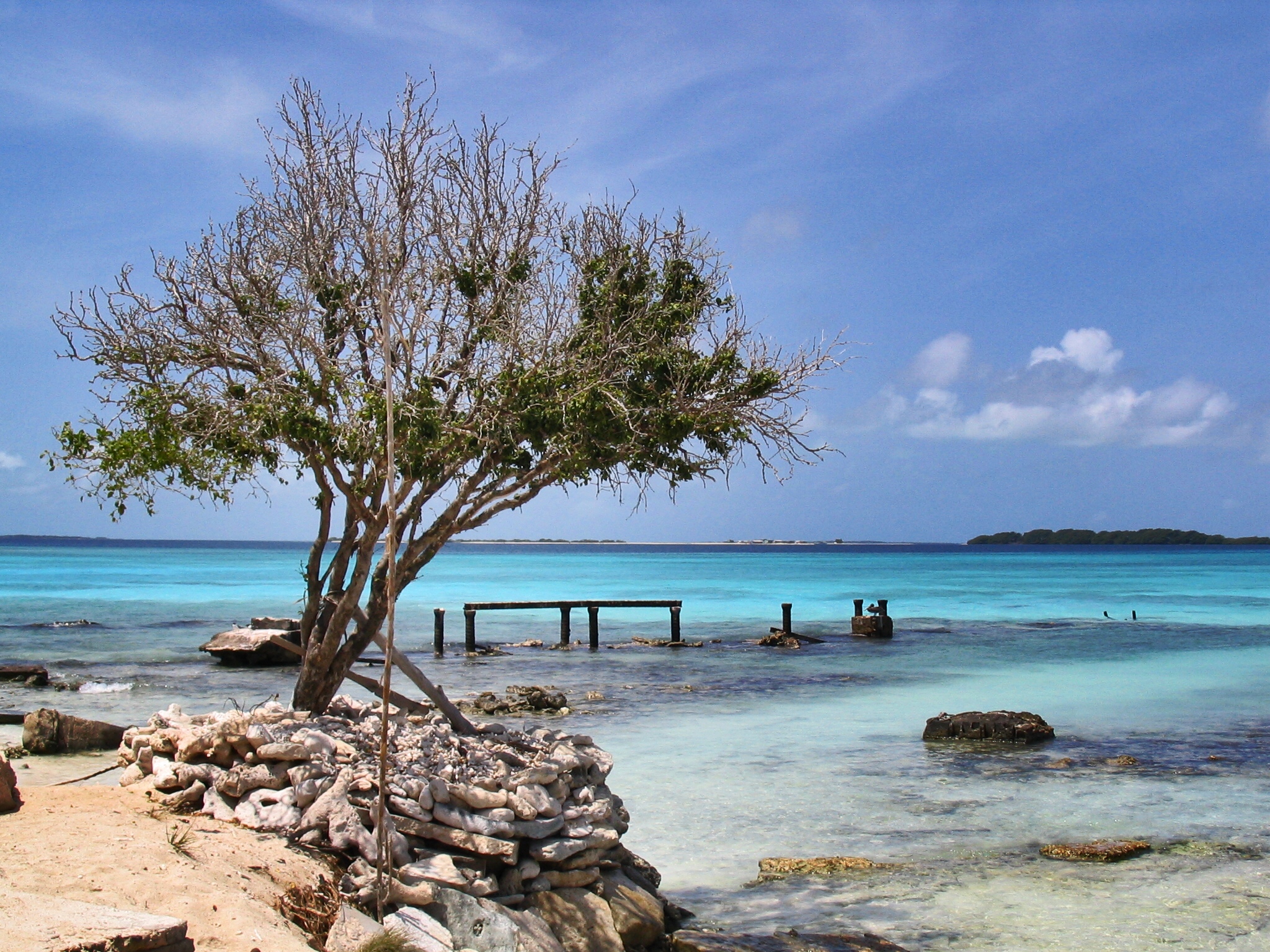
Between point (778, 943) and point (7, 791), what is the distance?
18.3 feet

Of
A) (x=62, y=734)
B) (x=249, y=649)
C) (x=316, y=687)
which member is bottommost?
(x=249, y=649)

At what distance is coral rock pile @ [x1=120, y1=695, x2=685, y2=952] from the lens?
22.9ft

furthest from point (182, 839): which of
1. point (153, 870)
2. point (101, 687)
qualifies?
point (101, 687)

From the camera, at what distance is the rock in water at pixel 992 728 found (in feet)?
55.4

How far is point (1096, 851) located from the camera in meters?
10.8

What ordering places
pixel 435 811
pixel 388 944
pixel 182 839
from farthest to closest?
pixel 435 811 < pixel 182 839 < pixel 388 944

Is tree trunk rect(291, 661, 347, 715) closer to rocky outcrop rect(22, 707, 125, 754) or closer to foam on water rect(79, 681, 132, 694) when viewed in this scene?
rocky outcrop rect(22, 707, 125, 754)

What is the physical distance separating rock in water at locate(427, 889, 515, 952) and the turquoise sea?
259cm

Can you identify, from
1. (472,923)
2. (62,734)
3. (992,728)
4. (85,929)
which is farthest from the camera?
(992,728)

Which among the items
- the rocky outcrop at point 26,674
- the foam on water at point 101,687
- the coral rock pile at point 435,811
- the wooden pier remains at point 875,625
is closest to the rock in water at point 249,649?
the foam on water at point 101,687

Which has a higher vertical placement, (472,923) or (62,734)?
(62,734)

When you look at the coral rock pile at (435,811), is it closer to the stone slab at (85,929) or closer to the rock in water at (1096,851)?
the stone slab at (85,929)

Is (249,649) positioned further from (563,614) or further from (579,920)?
(579,920)

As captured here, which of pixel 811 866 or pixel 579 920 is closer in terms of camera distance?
pixel 579 920
